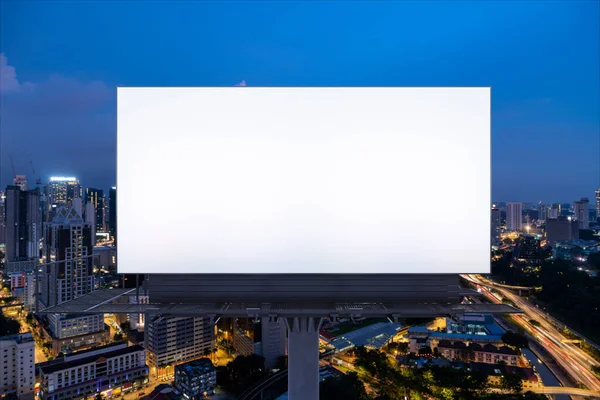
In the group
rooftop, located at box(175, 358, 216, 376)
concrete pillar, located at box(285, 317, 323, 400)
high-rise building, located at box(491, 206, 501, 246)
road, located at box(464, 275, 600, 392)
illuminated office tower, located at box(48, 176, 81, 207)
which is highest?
illuminated office tower, located at box(48, 176, 81, 207)

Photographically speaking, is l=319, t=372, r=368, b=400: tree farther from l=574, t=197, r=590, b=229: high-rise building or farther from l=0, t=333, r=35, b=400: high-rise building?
l=574, t=197, r=590, b=229: high-rise building

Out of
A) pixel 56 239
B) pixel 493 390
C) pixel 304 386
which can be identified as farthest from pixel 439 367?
pixel 56 239

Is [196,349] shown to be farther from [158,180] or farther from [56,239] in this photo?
[158,180]

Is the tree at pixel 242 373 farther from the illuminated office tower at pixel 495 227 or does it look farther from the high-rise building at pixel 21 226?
the illuminated office tower at pixel 495 227

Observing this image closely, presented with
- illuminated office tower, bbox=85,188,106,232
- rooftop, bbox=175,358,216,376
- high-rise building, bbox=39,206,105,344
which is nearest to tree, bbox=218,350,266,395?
rooftop, bbox=175,358,216,376

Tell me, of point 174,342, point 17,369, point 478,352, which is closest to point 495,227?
point 478,352

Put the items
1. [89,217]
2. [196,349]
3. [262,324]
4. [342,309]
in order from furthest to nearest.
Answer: [89,217]
[196,349]
[262,324]
[342,309]
